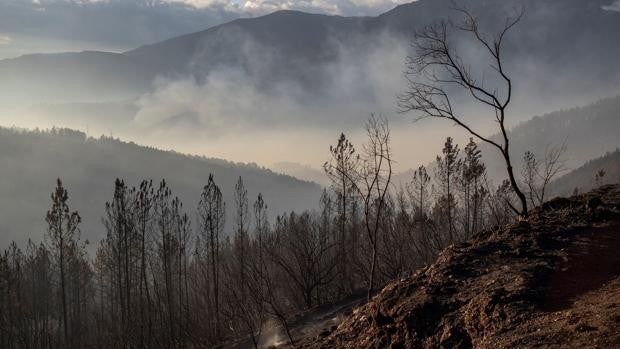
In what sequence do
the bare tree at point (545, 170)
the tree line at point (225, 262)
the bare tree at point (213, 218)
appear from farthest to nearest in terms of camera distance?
the bare tree at point (213, 218) → the tree line at point (225, 262) → the bare tree at point (545, 170)

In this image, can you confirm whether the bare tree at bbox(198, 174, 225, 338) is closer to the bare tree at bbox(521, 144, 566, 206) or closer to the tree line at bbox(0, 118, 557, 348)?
the tree line at bbox(0, 118, 557, 348)

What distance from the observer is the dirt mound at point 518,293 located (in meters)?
7.97

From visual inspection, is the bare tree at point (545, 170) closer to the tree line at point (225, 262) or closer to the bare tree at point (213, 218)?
the tree line at point (225, 262)

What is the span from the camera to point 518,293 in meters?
9.19

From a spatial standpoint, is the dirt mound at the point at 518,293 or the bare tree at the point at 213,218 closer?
the dirt mound at the point at 518,293

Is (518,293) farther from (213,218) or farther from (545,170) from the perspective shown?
(213,218)

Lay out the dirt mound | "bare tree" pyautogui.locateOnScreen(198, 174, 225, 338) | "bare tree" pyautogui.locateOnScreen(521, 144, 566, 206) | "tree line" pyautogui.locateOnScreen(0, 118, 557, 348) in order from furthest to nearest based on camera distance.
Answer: "bare tree" pyautogui.locateOnScreen(198, 174, 225, 338) → "tree line" pyautogui.locateOnScreen(0, 118, 557, 348) → "bare tree" pyautogui.locateOnScreen(521, 144, 566, 206) → the dirt mound

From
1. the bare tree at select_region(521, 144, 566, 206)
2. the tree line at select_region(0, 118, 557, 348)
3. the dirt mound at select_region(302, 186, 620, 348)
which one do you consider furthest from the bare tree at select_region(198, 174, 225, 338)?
the dirt mound at select_region(302, 186, 620, 348)

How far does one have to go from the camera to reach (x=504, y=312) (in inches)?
347

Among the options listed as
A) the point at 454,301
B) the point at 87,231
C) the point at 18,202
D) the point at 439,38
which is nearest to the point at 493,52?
the point at 439,38

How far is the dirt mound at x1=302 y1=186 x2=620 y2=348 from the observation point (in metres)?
7.97

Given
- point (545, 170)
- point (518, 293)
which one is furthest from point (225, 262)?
point (518, 293)

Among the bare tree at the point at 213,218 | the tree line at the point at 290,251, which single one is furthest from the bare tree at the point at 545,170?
the bare tree at the point at 213,218

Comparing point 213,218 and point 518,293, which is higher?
point 213,218
